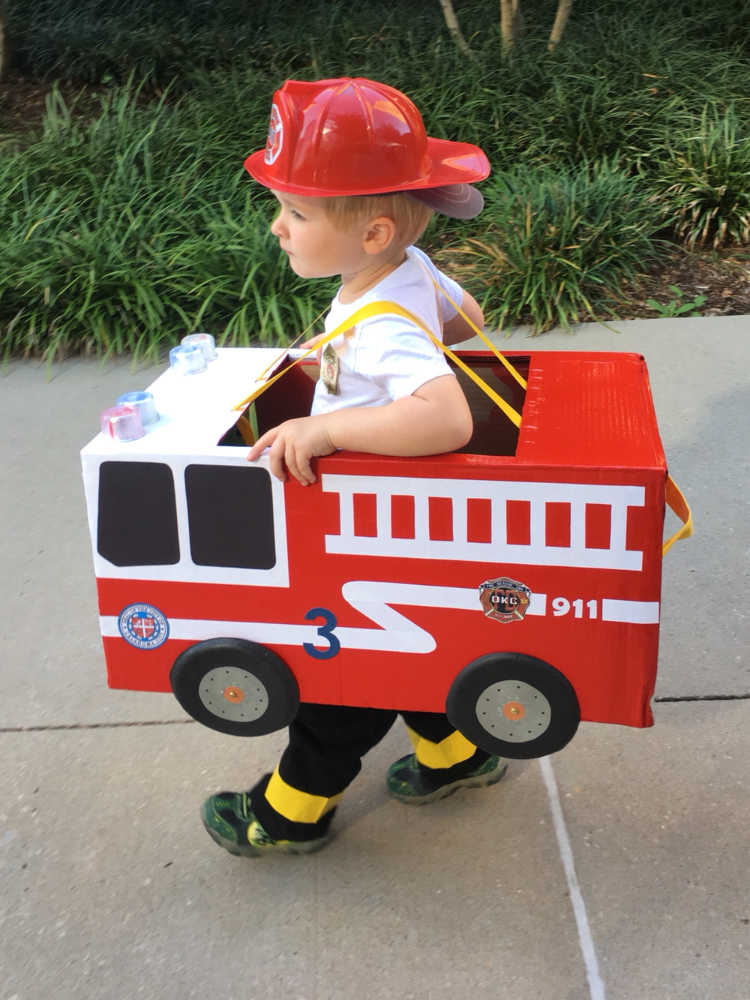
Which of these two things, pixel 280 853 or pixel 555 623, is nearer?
pixel 555 623

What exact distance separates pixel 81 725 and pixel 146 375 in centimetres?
224

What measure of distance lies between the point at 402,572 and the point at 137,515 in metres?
0.48

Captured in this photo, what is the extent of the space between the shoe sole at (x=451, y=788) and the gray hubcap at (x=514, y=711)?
48cm

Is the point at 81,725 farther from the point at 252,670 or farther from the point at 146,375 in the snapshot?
the point at 146,375

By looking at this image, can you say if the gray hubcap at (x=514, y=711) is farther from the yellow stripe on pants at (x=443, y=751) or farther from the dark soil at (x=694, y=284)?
the dark soil at (x=694, y=284)

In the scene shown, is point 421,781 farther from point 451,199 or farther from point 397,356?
point 451,199

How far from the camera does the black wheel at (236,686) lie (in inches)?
67.7

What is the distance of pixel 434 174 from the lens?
162 cm

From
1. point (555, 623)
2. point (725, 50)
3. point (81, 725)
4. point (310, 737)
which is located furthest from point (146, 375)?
point (725, 50)

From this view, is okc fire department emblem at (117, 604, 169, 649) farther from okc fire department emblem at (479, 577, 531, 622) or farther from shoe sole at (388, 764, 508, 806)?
shoe sole at (388, 764, 508, 806)

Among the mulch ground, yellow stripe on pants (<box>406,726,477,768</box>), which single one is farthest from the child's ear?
the mulch ground

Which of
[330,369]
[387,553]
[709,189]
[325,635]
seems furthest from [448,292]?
[709,189]

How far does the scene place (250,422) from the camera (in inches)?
81.0

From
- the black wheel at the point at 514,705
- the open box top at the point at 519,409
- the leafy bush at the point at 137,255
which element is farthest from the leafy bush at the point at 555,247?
the black wheel at the point at 514,705
